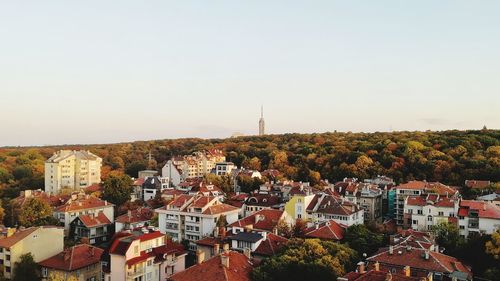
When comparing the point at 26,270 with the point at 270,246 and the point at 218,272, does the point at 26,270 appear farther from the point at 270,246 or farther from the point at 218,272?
the point at 270,246

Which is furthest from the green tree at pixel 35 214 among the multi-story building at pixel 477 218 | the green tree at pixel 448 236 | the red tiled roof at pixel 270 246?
the multi-story building at pixel 477 218

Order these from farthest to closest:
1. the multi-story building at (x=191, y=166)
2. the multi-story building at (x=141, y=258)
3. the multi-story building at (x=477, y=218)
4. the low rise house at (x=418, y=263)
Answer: the multi-story building at (x=191, y=166), the multi-story building at (x=477, y=218), the multi-story building at (x=141, y=258), the low rise house at (x=418, y=263)

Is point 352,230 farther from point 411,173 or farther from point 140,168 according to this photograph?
point 140,168

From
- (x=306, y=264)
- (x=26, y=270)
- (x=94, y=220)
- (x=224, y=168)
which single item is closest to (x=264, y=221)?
(x=306, y=264)

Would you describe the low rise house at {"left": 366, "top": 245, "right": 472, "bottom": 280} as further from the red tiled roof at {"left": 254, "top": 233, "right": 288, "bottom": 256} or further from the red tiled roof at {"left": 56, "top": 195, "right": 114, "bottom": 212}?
the red tiled roof at {"left": 56, "top": 195, "right": 114, "bottom": 212}

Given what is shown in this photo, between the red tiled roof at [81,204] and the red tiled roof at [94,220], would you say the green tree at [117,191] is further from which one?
the red tiled roof at [94,220]

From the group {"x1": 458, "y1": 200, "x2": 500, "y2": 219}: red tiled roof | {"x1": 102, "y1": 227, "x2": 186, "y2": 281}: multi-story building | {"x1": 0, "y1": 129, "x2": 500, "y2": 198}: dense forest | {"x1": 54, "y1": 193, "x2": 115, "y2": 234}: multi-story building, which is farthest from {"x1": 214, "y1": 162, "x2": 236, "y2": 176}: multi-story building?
{"x1": 102, "y1": 227, "x2": 186, "y2": 281}: multi-story building
